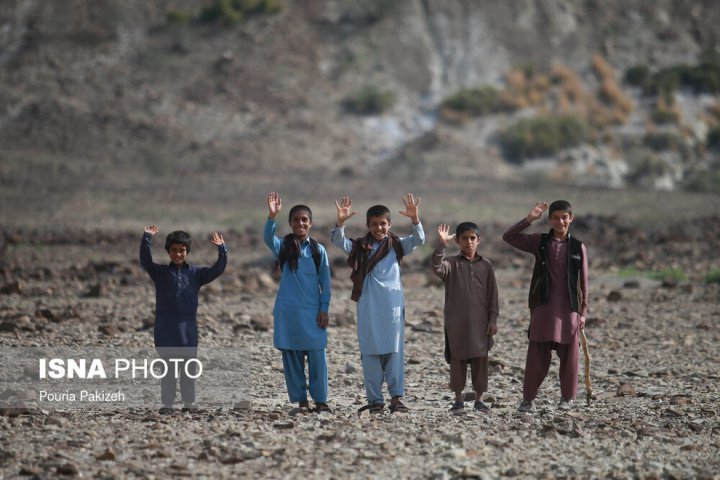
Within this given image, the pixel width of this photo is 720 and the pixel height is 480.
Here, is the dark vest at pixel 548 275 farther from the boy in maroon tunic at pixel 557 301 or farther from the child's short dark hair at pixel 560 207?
the child's short dark hair at pixel 560 207

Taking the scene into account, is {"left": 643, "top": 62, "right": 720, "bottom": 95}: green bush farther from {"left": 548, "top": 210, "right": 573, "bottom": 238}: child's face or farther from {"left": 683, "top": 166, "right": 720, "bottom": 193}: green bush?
{"left": 548, "top": 210, "right": 573, "bottom": 238}: child's face

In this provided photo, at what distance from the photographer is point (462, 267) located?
744 cm

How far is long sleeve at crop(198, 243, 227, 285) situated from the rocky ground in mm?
864

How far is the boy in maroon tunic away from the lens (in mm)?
7402

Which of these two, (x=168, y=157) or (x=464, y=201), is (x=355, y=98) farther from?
(x=464, y=201)

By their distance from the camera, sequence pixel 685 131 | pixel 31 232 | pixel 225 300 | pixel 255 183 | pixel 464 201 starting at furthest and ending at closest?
1. pixel 685 131
2. pixel 255 183
3. pixel 464 201
4. pixel 31 232
5. pixel 225 300

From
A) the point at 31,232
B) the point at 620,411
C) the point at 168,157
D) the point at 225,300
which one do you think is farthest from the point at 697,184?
the point at 620,411

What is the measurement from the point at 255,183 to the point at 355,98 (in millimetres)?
10393

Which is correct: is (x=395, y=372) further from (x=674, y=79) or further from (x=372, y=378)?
(x=674, y=79)

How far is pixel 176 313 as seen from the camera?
24.1ft

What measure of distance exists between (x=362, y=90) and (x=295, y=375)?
38.1 meters

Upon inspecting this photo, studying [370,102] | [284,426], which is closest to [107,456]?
[284,426]

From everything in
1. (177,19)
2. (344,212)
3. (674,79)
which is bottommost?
(344,212)

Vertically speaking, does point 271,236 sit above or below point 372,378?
above
